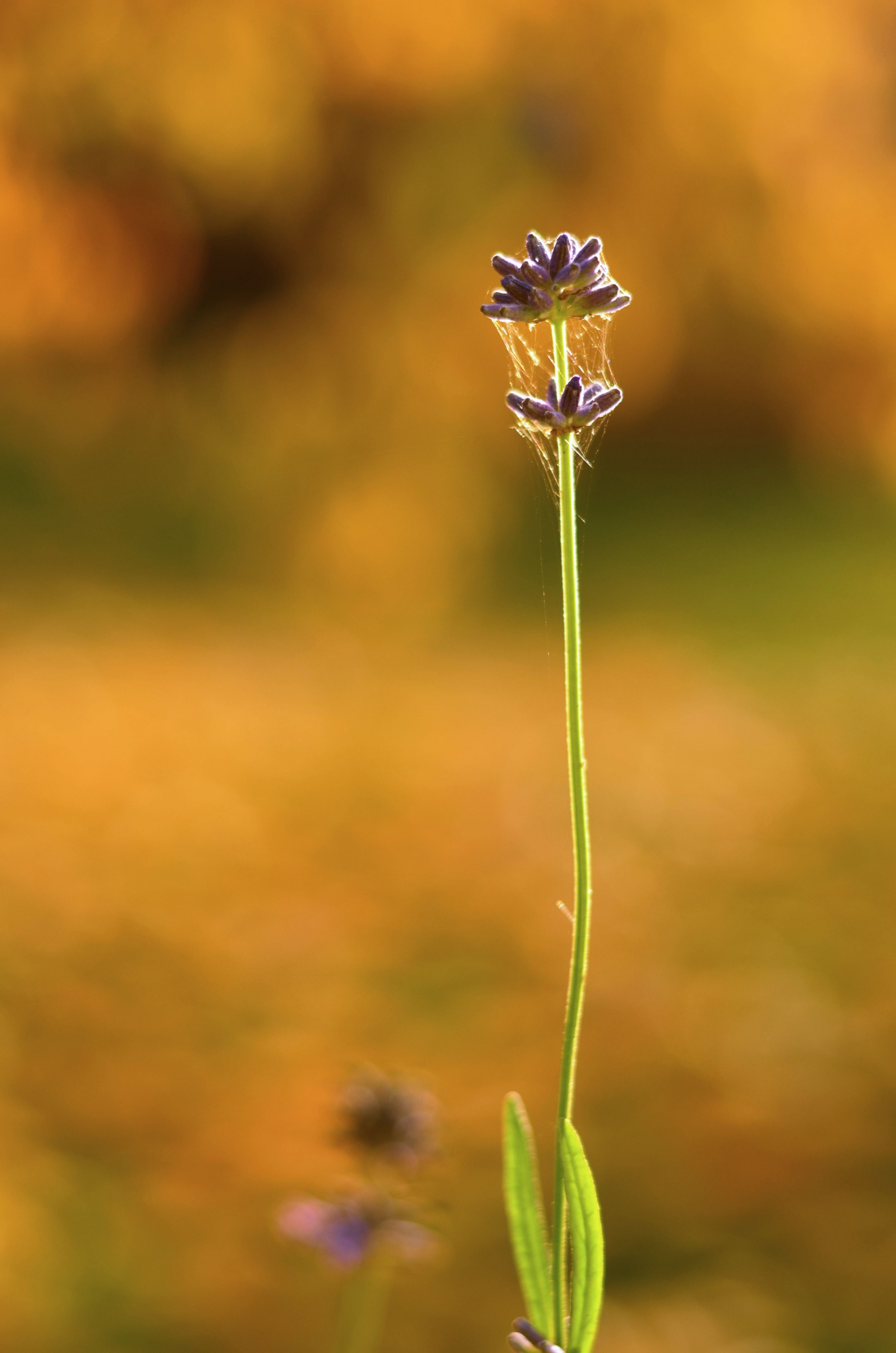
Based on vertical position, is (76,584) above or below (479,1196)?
above

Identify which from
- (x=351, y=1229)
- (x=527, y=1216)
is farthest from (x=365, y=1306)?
(x=527, y=1216)

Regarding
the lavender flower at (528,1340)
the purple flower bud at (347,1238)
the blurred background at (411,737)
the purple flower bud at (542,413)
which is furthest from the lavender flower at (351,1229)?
the purple flower bud at (542,413)

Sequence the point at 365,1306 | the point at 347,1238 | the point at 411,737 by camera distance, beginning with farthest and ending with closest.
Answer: the point at 411,737, the point at 365,1306, the point at 347,1238

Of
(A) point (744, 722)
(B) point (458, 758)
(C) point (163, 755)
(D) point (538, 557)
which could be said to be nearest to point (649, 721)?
(A) point (744, 722)

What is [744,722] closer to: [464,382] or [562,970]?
[464,382]

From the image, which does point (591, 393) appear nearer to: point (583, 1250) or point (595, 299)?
point (595, 299)

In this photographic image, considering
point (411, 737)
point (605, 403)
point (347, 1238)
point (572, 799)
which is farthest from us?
point (411, 737)

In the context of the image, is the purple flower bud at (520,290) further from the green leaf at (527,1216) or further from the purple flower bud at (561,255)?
the green leaf at (527,1216)
